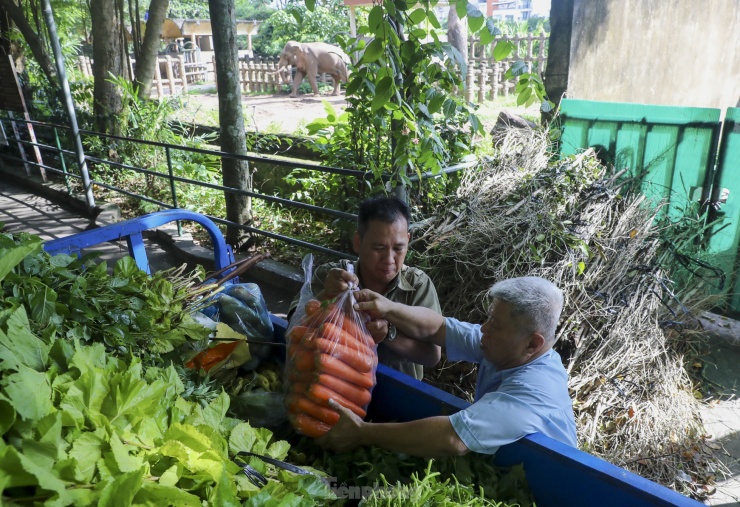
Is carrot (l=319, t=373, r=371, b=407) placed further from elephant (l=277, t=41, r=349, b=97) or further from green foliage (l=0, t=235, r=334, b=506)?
elephant (l=277, t=41, r=349, b=97)

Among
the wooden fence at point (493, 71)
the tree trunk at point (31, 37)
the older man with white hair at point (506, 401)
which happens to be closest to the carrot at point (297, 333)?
the older man with white hair at point (506, 401)

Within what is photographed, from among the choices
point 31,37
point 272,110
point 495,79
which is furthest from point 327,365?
point 272,110

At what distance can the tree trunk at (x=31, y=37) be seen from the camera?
841 centimetres

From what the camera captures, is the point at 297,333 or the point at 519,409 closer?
the point at 519,409

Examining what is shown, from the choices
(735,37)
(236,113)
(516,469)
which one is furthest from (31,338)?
(735,37)

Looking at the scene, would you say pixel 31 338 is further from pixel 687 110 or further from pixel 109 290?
pixel 687 110

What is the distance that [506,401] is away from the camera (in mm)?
1734

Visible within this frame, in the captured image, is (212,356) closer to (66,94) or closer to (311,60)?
(66,94)

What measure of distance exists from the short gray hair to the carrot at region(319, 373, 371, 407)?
1.95ft

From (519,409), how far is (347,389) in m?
0.58

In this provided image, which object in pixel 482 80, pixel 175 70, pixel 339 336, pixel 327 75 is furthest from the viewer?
pixel 175 70

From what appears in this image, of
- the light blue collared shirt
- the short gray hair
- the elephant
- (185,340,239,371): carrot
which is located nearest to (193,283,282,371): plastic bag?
(185,340,239,371): carrot

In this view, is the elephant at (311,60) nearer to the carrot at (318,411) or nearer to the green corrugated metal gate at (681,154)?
the green corrugated metal gate at (681,154)

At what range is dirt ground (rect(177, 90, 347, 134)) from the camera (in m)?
11.4
